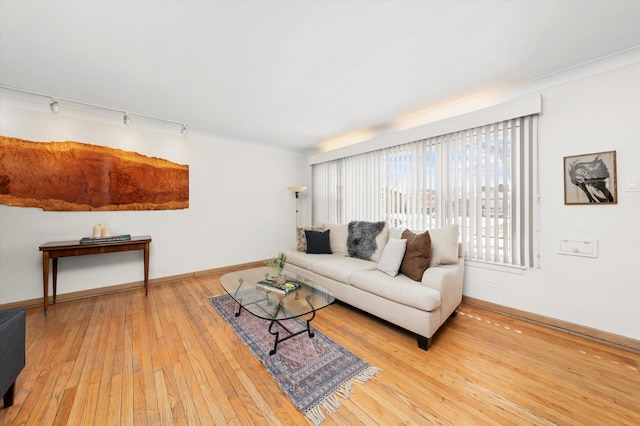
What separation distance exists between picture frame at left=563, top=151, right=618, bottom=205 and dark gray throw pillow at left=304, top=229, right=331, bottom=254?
2.83 metres

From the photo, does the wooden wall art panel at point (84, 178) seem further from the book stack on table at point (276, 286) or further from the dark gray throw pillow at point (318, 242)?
the book stack on table at point (276, 286)

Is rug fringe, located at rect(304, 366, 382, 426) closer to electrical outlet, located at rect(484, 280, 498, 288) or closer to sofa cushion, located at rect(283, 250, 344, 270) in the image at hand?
sofa cushion, located at rect(283, 250, 344, 270)

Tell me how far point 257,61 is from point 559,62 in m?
2.77

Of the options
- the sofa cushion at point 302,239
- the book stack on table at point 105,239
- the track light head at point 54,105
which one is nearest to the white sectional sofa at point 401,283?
the sofa cushion at point 302,239

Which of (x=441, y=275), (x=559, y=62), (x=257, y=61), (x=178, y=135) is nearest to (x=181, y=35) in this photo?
(x=257, y=61)

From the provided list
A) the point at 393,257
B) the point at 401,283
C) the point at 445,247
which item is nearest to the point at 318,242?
the point at 393,257

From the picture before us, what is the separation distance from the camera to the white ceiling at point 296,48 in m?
1.59

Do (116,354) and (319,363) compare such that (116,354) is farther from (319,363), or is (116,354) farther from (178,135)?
(178,135)

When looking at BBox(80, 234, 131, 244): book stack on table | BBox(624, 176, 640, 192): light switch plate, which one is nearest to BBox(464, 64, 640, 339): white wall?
BBox(624, 176, 640, 192): light switch plate

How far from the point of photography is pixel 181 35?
1.81 meters

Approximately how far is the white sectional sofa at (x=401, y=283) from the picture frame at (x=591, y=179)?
3.53 feet

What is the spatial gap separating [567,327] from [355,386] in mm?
2266

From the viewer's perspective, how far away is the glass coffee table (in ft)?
6.58

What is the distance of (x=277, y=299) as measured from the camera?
89.5 inches
